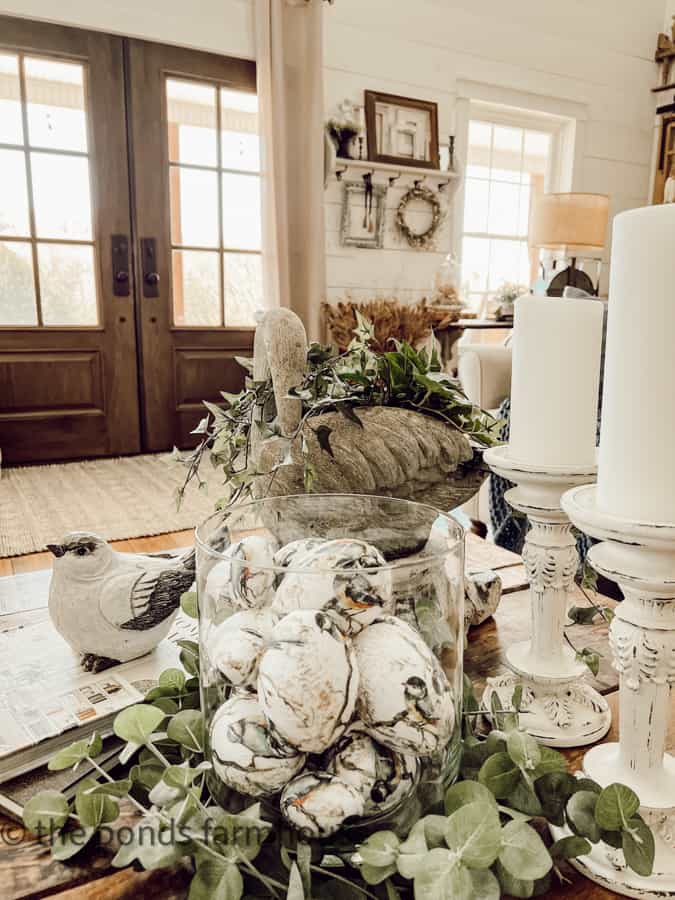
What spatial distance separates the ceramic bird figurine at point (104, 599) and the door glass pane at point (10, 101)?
127 inches

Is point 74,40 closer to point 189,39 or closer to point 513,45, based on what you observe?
point 189,39

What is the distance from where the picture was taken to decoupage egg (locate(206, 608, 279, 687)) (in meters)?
0.41

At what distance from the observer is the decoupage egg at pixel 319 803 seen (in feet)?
Result: 1.28

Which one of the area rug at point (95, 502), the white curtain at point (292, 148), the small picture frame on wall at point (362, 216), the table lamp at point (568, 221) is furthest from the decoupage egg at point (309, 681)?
the small picture frame on wall at point (362, 216)

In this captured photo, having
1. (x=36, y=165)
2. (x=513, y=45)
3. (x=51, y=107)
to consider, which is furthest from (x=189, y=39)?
(x=513, y=45)

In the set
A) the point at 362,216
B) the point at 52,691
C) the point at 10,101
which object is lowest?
the point at 52,691

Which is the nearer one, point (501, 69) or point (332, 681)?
point (332, 681)

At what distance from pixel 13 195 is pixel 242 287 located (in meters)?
1.22

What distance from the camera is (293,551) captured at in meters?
0.47

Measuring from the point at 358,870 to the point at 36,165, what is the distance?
360 cm

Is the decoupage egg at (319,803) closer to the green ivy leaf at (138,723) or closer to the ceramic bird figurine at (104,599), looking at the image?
the green ivy leaf at (138,723)

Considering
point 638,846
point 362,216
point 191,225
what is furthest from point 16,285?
point 638,846

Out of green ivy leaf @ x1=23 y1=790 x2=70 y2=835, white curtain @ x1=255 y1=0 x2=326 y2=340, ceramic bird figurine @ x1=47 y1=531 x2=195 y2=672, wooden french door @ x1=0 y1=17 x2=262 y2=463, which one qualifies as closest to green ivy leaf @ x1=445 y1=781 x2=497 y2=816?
green ivy leaf @ x1=23 y1=790 x2=70 y2=835

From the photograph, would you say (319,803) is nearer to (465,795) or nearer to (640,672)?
(465,795)
